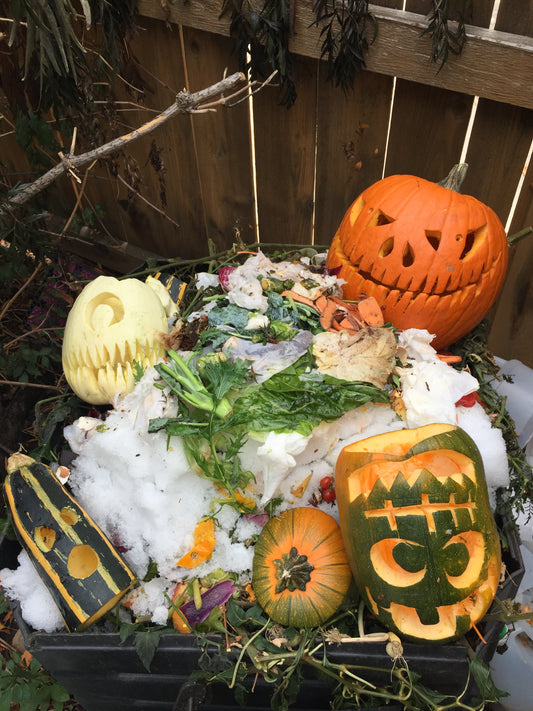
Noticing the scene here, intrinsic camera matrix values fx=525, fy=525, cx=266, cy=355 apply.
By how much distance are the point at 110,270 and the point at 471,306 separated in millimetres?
2293

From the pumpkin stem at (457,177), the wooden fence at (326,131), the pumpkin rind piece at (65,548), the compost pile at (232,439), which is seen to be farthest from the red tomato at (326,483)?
the wooden fence at (326,131)

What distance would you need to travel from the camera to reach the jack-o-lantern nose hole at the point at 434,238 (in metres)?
1.43

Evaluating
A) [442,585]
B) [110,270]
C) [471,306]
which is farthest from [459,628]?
[110,270]

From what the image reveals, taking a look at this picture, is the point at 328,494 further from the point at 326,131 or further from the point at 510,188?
the point at 326,131

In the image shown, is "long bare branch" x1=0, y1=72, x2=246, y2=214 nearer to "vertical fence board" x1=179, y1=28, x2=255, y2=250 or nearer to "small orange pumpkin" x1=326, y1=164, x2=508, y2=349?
"small orange pumpkin" x1=326, y1=164, x2=508, y2=349

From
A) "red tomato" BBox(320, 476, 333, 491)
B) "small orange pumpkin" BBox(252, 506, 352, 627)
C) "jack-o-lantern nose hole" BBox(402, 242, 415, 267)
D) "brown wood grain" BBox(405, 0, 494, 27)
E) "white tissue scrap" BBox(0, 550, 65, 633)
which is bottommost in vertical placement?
"white tissue scrap" BBox(0, 550, 65, 633)

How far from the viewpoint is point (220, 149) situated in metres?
2.33

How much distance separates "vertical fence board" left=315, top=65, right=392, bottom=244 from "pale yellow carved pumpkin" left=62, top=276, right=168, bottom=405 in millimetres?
1045

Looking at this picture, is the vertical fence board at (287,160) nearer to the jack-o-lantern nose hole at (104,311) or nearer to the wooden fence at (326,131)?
the wooden fence at (326,131)

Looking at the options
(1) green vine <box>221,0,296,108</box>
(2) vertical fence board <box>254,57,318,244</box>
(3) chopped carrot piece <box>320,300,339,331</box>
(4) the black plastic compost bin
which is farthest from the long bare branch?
(4) the black plastic compost bin

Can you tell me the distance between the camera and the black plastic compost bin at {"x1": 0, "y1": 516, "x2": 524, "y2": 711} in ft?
3.46

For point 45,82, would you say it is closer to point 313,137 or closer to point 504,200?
point 313,137

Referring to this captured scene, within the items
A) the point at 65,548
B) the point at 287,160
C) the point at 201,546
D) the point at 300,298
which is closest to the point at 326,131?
the point at 287,160

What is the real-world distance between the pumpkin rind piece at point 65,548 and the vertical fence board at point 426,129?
1.60 meters
